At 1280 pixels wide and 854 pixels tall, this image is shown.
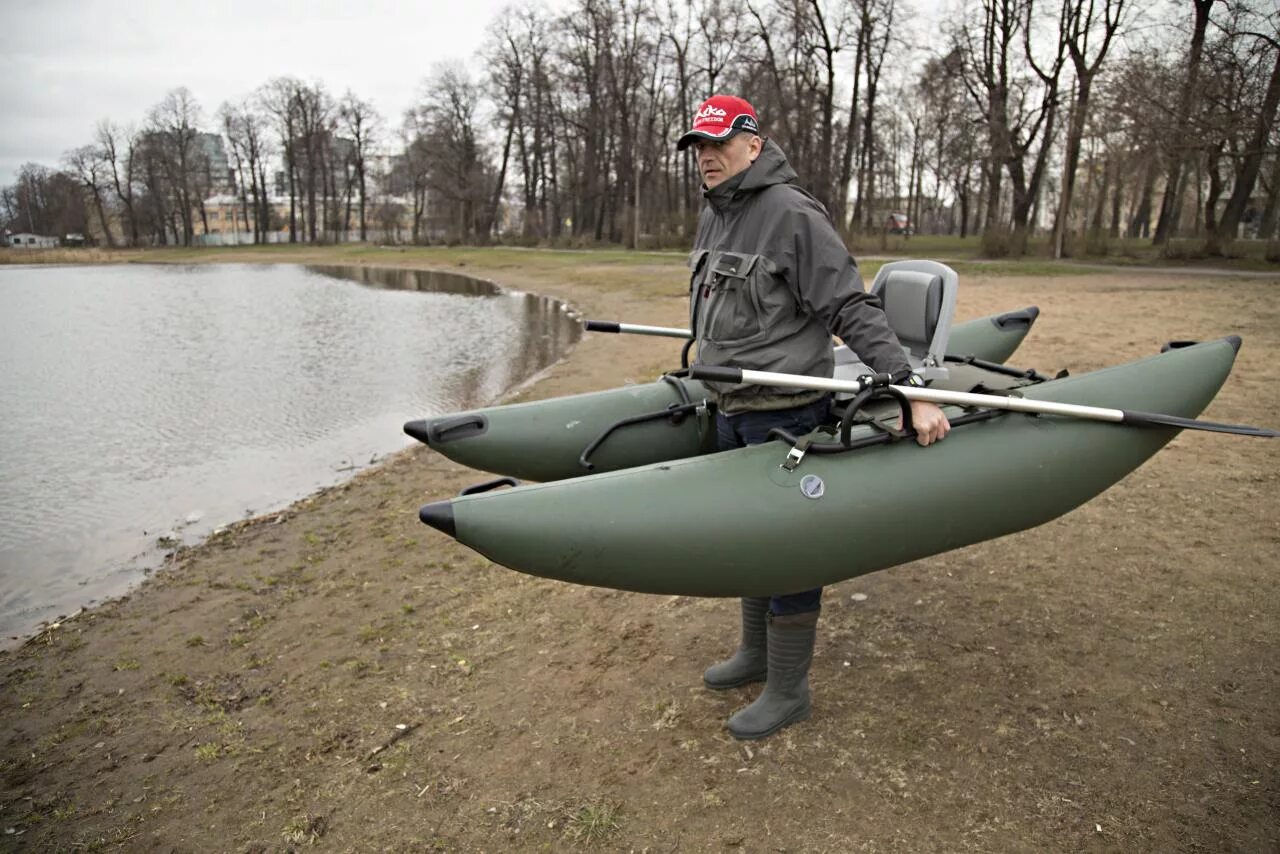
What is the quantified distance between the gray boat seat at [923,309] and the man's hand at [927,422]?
0.75 m

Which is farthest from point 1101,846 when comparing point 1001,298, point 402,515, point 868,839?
point 1001,298

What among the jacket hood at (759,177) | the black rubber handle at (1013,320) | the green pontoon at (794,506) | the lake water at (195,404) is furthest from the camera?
the lake water at (195,404)

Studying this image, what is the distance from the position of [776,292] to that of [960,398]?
0.73 metres

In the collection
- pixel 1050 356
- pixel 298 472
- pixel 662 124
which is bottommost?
pixel 298 472

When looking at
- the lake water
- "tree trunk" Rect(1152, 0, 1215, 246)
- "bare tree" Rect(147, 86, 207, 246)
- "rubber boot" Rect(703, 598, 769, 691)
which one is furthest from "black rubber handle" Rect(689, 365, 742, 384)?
"bare tree" Rect(147, 86, 207, 246)

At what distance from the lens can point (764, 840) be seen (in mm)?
2570

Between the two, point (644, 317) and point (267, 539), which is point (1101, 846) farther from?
point (644, 317)

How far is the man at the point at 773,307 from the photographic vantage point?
2.64 m

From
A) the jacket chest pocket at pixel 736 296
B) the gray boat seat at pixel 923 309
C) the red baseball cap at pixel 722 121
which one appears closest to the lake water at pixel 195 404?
the jacket chest pocket at pixel 736 296

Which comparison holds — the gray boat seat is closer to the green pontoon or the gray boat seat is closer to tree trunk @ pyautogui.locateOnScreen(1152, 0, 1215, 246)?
the green pontoon

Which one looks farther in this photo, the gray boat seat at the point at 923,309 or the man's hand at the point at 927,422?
the gray boat seat at the point at 923,309

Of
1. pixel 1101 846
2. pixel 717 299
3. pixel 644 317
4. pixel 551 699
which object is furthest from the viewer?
pixel 644 317

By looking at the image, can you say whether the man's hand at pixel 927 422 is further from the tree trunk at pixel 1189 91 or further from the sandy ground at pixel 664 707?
the tree trunk at pixel 1189 91

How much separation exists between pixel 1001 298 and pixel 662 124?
3351cm
